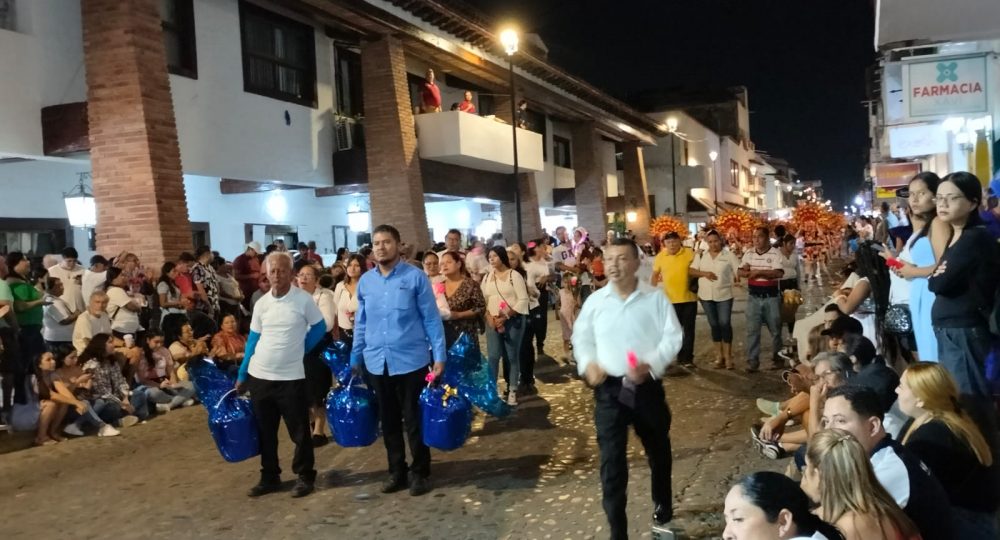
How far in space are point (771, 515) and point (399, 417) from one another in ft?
12.6

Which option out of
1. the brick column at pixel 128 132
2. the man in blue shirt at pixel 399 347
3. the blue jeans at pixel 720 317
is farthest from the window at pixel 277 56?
the man in blue shirt at pixel 399 347

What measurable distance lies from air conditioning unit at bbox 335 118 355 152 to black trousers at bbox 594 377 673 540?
13.7m

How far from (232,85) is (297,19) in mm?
2656

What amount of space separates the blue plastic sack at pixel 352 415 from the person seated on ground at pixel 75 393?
3431 millimetres

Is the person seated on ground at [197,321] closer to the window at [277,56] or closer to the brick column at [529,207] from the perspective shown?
the window at [277,56]

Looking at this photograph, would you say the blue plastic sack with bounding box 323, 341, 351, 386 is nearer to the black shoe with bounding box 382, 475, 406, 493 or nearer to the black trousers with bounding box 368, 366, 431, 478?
the black trousers with bounding box 368, 366, 431, 478

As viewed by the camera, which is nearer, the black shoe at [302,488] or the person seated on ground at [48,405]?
the black shoe at [302,488]

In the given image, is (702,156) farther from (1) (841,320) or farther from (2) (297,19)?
(1) (841,320)

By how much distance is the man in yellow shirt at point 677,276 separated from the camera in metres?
10.3

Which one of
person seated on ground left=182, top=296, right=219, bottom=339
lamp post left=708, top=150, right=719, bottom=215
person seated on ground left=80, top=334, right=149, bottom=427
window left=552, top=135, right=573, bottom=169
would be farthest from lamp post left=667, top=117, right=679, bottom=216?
person seated on ground left=80, top=334, right=149, bottom=427

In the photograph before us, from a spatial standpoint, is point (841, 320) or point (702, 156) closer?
point (841, 320)

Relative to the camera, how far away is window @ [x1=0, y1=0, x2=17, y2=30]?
11156 mm

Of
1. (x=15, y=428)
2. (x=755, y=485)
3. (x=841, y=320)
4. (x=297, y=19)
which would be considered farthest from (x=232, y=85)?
(x=755, y=485)

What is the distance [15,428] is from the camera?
8.37 m
